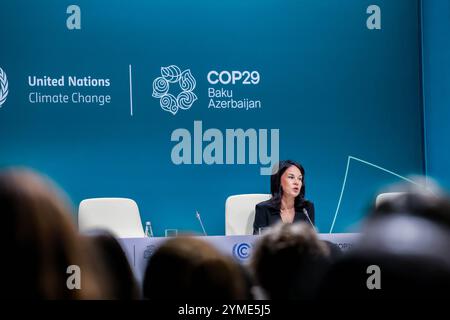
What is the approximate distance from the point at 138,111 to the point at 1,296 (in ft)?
14.2

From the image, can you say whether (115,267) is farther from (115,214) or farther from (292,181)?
(115,214)

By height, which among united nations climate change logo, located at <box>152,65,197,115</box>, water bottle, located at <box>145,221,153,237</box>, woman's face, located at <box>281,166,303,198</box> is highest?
united nations climate change logo, located at <box>152,65,197,115</box>

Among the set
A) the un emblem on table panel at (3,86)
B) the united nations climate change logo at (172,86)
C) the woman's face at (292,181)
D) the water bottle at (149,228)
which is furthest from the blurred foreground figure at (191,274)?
the un emblem on table panel at (3,86)

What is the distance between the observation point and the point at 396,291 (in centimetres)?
60

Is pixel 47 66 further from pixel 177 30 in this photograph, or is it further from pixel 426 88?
pixel 426 88

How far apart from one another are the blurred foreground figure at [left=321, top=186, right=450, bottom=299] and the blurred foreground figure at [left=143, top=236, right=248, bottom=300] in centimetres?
13

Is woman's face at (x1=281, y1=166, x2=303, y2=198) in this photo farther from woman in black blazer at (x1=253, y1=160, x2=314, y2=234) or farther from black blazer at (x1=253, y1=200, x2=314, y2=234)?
Result: black blazer at (x1=253, y1=200, x2=314, y2=234)

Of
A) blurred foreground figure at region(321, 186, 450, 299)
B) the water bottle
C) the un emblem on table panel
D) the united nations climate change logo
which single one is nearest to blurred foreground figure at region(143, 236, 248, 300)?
blurred foreground figure at region(321, 186, 450, 299)

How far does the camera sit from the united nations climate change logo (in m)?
4.95

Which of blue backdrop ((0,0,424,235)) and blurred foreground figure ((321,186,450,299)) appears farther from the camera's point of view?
blue backdrop ((0,0,424,235))

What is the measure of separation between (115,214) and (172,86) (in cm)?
132

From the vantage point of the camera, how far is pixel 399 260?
0.57 m

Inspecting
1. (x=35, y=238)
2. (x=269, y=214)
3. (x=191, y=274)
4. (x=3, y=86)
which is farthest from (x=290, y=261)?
(x=3, y=86)

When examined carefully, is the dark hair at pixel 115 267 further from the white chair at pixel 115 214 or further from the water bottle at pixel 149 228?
the water bottle at pixel 149 228
